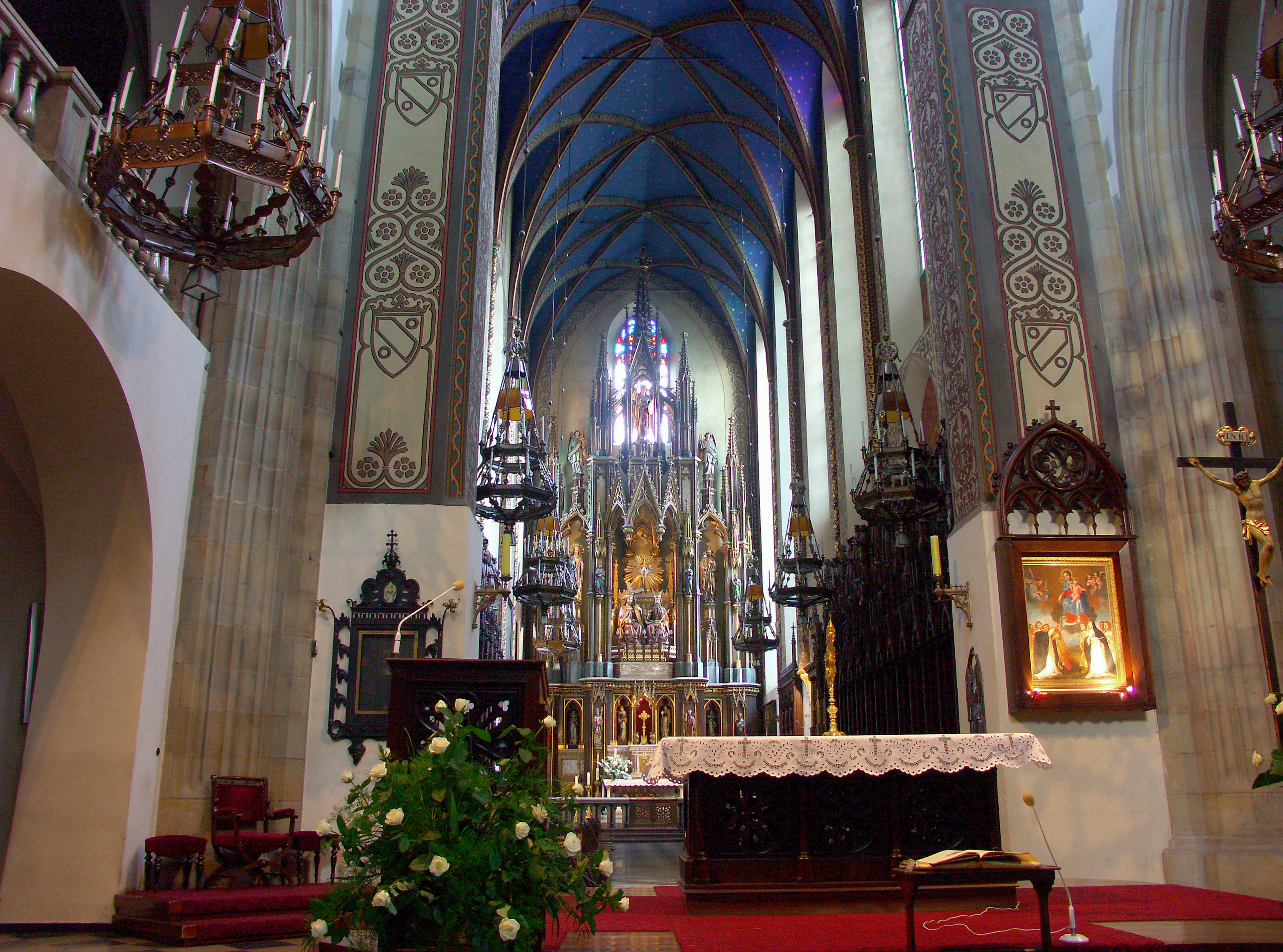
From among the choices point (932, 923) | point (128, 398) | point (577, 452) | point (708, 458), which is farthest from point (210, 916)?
point (708, 458)

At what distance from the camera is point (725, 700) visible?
21797 mm

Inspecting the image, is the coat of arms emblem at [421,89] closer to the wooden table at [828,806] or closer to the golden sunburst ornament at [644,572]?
the wooden table at [828,806]

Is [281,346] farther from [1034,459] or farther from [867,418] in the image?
[867,418]

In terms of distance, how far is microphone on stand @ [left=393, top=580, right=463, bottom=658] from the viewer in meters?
6.80

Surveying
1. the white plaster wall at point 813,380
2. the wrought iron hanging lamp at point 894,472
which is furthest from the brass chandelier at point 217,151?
the white plaster wall at point 813,380

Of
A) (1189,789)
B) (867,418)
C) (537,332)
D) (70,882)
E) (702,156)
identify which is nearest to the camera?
(70,882)

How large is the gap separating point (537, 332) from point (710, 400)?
4.73 m

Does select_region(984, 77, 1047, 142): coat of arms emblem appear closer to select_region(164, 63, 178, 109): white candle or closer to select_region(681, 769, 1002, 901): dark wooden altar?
select_region(681, 769, 1002, 901): dark wooden altar

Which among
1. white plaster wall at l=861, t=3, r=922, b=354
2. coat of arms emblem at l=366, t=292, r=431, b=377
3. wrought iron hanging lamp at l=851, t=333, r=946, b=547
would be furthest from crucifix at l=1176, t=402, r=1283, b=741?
coat of arms emblem at l=366, t=292, r=431, b=377

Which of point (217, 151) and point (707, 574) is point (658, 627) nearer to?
point (707, 574)

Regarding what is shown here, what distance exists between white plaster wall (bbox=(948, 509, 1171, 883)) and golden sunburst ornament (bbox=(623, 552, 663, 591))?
1548cm

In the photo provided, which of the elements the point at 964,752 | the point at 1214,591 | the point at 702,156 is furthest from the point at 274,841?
the point at 702,156

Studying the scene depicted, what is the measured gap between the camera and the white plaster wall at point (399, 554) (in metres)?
8.98

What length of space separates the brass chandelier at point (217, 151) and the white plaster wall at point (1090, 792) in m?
6.20
